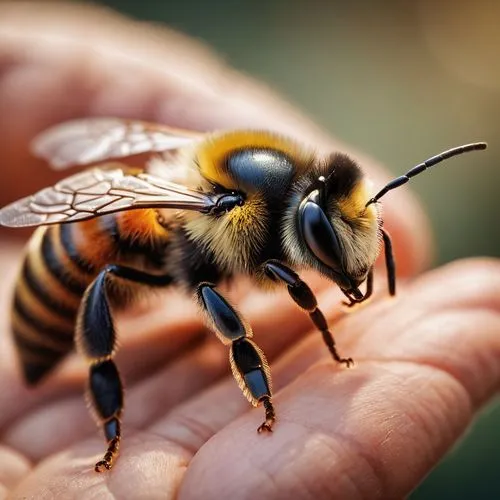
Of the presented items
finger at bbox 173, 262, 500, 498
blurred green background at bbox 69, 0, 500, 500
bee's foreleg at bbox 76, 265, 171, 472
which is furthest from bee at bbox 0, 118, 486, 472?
blurred green background at bbox 69, 0, 500, 500

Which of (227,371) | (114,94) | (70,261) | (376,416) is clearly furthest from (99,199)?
(114,94)

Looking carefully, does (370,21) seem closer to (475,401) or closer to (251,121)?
(251,121)

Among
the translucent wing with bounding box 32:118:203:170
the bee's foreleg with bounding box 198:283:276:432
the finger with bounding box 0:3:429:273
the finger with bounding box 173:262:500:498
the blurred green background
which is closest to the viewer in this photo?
the finger with bounding box 173:262:500:498

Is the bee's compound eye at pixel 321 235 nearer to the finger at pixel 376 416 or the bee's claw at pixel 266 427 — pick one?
the finger at pixel 376 416

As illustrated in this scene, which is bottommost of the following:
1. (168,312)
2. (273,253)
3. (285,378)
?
(168,312)

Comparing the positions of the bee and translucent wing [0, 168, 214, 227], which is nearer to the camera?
the bee

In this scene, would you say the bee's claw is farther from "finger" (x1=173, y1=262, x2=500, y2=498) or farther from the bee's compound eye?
the bee's compound eye

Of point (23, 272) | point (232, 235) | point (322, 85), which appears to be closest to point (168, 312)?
point (23, 272)

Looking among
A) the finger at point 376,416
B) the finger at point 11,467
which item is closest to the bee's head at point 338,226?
the finger at point 376,416
